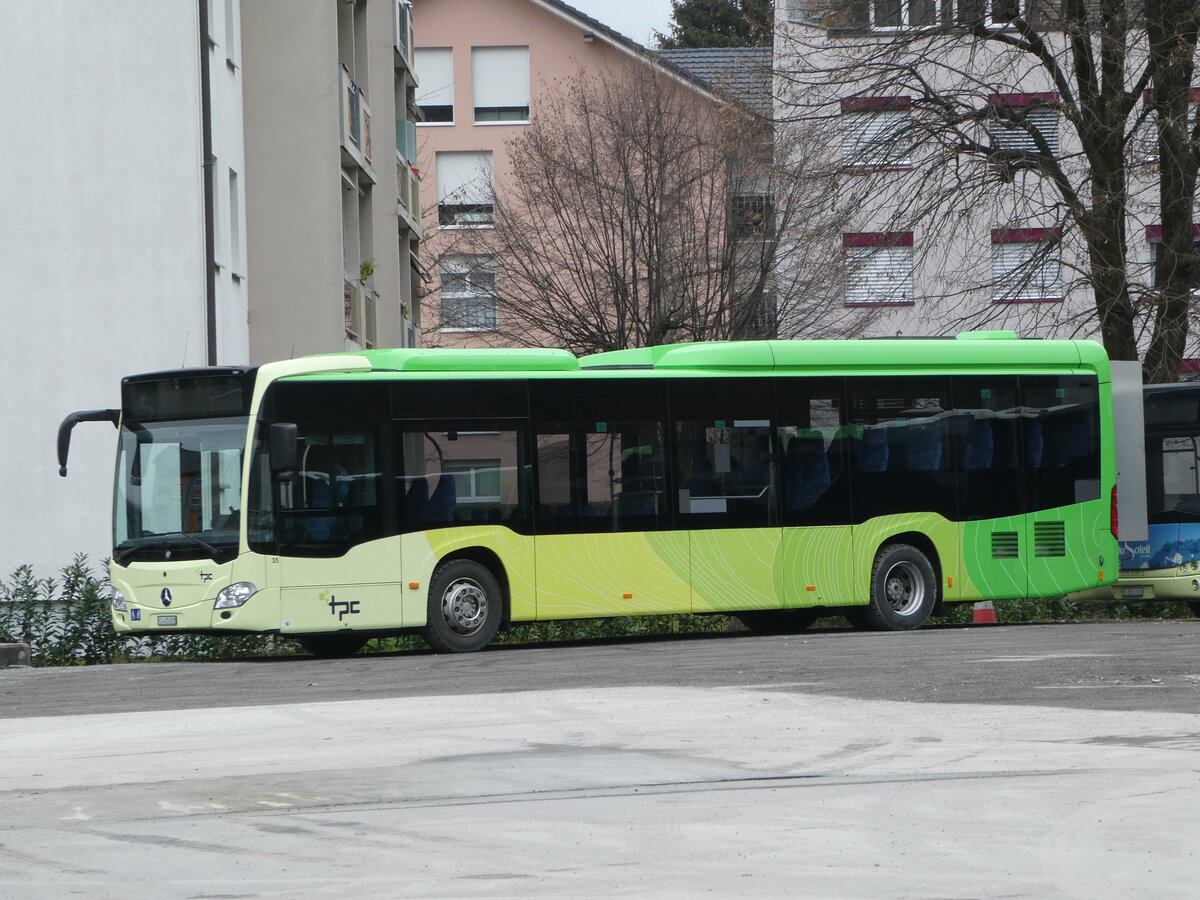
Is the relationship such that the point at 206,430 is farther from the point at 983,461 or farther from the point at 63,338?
the point at 63,338

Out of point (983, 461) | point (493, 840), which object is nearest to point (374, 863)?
point (493, 840)

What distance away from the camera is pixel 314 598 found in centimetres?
1655

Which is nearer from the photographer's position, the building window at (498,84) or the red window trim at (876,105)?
the red window trim at (876,105)

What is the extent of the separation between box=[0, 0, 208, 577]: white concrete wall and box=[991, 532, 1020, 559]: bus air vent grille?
11077 millimetres

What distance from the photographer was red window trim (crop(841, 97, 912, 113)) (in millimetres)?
26250

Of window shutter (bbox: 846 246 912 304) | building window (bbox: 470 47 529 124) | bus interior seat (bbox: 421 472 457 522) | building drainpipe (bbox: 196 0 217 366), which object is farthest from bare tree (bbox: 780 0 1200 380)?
building window (bbox: 470 47 529 124)

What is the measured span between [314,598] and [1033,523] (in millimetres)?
7604

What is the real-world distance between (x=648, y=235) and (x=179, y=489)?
74.0ft

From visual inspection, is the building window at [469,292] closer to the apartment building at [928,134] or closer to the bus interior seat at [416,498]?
the apartment building at [928,134]

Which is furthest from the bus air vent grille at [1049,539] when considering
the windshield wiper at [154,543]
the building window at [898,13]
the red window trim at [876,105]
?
the building window at [898,13]

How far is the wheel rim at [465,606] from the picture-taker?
17141 mm

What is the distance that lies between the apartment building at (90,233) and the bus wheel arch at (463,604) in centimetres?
965

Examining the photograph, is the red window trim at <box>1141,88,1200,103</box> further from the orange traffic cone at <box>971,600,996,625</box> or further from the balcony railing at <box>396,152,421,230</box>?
the balcony railing at <box>396,152,421,230</box>

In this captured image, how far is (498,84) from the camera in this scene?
56375 mm
